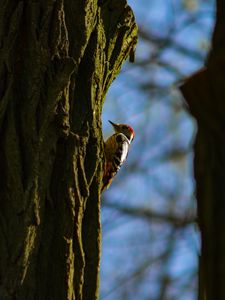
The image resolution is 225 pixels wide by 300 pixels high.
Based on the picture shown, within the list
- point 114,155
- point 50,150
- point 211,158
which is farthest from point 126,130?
point 211,158

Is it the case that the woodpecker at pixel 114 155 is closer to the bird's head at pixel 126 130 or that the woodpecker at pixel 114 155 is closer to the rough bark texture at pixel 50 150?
the bird's head at pixel 126 130

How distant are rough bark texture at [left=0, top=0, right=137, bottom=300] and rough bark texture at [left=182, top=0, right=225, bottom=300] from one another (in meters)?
0.95

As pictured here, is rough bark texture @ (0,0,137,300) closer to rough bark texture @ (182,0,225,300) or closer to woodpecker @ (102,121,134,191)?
rough bark texture @ (182,0,225,300)

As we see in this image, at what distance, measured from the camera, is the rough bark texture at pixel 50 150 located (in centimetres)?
259

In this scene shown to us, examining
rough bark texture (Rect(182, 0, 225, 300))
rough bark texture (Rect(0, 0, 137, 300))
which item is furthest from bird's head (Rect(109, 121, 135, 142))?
rough bark texture (Rect(182, 0, 225, 300))

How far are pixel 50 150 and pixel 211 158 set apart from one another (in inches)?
40.3

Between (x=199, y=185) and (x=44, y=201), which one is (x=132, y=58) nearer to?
(x=44, y=201)

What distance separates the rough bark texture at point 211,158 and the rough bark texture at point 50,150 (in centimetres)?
95

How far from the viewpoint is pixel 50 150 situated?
271cm

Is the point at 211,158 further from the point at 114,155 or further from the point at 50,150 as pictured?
the point at 114,155

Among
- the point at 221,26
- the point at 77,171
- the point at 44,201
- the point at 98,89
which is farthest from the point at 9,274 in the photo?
the point at 221,26

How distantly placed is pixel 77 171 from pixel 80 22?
58 cm

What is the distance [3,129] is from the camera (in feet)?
8.82

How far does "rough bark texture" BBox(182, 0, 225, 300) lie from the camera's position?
1.71 meters
